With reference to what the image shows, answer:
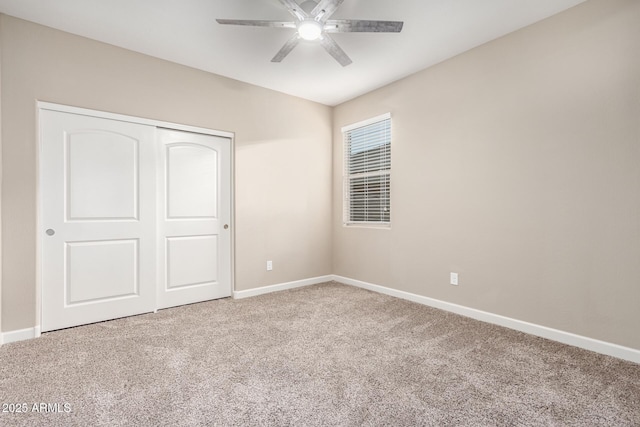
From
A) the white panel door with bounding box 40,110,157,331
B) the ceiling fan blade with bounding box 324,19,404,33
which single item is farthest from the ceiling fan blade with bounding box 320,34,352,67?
the white panel door with bounding box 40,110,157,331

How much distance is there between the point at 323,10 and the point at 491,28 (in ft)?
5.26

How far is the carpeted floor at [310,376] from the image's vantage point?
5.18 feet

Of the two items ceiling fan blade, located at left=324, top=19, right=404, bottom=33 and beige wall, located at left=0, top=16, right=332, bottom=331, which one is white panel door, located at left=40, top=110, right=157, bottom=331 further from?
ceiling fan blade, located at left=324, top=19, right=404, bottom=33

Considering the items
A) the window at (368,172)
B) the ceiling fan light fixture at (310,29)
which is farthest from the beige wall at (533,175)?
the ceiling fan light fixture at (310,29)

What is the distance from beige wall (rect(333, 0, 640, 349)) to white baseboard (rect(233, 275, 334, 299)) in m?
1.27

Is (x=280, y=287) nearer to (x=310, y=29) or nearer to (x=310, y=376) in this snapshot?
(x=310, y=376)

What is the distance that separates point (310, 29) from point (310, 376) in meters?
2.42

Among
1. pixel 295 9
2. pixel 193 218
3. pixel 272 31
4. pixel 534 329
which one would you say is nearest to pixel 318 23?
pixel 295 9

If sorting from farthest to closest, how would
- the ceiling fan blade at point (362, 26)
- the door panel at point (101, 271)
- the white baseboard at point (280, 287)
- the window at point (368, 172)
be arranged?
the window at point (368, 172), the white baseboard at point (280, 287), the door panel at point (101, 271), the ceiling fan blade at point (362, 26)

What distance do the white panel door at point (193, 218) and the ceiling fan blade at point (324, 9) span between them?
1.99 metres

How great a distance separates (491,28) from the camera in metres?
2.69

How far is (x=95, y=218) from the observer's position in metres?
2.88

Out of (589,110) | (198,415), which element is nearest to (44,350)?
(198,415)

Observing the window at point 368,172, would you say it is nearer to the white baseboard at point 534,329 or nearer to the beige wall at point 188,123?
the beige wall at point 188,123
